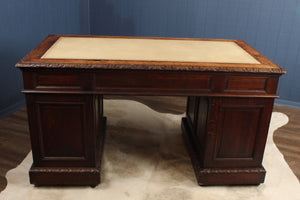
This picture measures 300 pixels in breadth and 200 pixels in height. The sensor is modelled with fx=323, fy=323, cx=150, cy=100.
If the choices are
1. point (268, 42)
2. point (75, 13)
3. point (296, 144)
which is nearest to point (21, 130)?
point (75, 13)

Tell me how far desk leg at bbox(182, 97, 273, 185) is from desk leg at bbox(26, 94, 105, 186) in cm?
77

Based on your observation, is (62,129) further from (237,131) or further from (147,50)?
(237,131)

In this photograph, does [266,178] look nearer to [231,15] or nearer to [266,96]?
[266,96]

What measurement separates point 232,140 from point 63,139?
115 centimetres

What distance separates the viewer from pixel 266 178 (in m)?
2.44

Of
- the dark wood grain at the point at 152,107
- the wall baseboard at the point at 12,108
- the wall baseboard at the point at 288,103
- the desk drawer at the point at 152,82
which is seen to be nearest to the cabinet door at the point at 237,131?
the desk drawer at the point at 152,82

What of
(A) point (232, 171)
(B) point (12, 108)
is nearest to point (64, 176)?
(A) point (232, 171)

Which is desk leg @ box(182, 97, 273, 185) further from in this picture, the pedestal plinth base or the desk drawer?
the pedestal plinth base

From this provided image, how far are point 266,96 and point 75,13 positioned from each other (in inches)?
114

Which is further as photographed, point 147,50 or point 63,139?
point 147,50

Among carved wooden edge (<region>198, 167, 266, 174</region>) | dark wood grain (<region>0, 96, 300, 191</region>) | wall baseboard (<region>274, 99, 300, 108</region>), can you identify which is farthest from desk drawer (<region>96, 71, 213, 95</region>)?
wall baseboard (<region>274, 99, 300, 108</region>)

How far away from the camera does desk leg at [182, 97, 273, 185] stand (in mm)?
2135

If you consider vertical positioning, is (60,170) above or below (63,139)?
below

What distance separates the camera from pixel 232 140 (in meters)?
2.22
